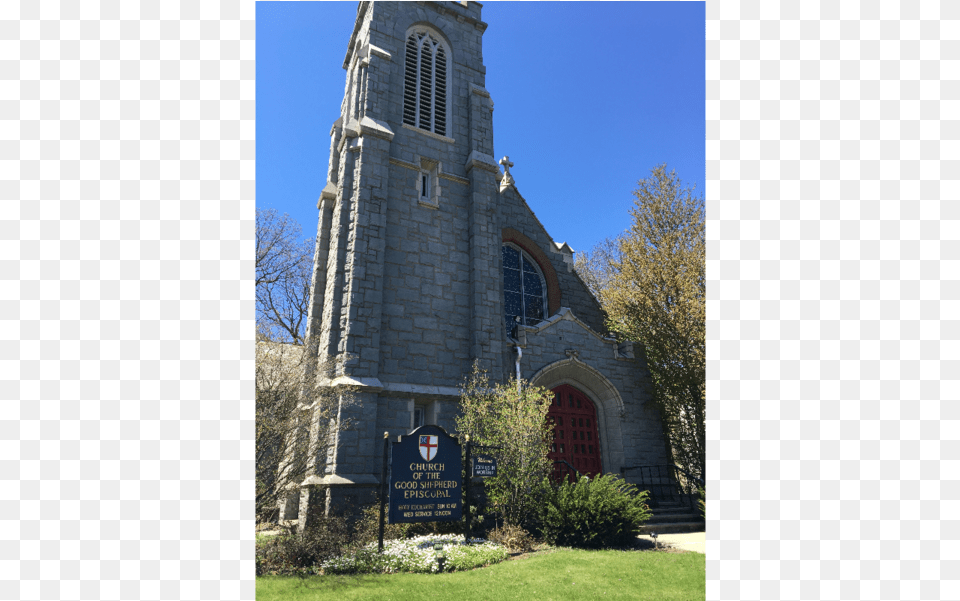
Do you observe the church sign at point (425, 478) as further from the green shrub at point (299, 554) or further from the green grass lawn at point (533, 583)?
the green grass lawn at point (533, 583)

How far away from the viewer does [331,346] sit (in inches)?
454

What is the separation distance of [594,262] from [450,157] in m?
18.0

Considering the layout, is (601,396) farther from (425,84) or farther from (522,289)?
(425,84)

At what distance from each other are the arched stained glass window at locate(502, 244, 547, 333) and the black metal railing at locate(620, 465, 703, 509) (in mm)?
5471

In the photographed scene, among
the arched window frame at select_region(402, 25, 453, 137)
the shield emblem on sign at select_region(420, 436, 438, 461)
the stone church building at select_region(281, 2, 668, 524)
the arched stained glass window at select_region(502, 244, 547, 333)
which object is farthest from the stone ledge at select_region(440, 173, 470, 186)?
the shield emblem on sign at select_region(420, 436, 438, 461)

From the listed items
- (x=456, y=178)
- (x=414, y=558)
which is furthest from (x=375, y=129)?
(x=414, y=558)

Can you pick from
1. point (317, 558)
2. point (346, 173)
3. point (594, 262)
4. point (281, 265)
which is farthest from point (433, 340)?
point (594, 262)

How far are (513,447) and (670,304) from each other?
769 cm

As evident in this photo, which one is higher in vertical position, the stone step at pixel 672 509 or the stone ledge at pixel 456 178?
the stone ledge at pixel 456 178

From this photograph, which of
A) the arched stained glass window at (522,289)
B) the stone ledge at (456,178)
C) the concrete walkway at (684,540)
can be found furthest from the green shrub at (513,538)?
the stone ledge at (456,178)

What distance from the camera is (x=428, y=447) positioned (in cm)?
934

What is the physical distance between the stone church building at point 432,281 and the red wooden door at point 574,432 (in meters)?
0.05

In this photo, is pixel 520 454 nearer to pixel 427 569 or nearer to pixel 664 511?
pixel 427 569

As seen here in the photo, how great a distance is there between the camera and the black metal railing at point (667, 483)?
14120 mm
